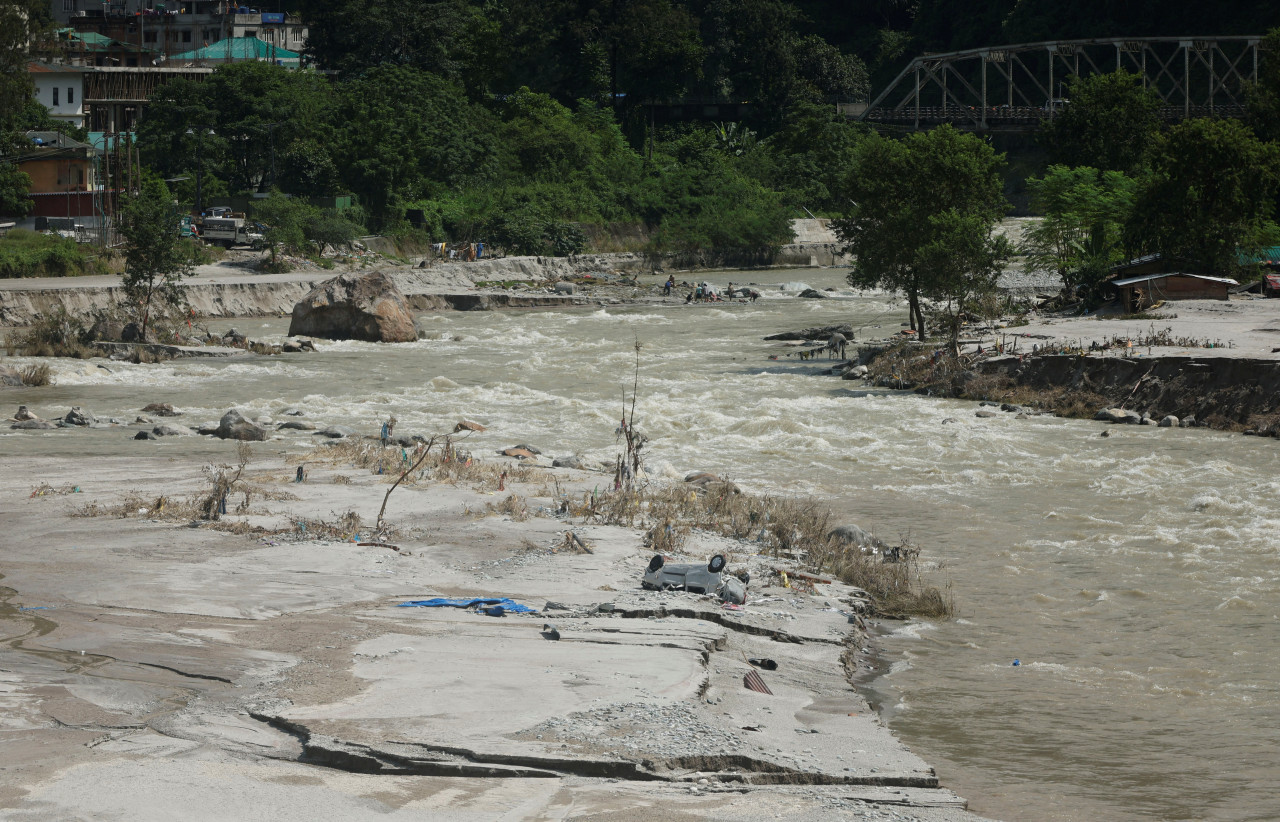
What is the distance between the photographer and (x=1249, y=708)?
42.4 feet

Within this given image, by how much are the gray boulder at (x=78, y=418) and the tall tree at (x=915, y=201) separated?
21667 mm

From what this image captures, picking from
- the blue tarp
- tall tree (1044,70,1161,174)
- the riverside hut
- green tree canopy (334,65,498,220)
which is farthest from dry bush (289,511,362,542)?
green tree canopy (334,65,498,220)

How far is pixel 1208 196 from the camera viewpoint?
147 ft

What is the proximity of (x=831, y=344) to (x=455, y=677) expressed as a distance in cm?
3426

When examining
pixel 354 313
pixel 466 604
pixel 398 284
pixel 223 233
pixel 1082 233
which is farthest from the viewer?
pixel 223 233

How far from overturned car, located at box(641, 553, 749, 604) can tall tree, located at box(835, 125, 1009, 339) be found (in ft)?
79.0

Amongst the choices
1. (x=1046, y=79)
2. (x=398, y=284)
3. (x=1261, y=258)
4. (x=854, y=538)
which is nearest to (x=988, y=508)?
(x=854, y=538)

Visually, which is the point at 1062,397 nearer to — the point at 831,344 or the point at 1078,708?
the point at 831,344

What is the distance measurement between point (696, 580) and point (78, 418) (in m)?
18.4

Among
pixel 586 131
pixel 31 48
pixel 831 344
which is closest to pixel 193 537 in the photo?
pixel 831 344

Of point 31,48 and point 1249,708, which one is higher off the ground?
→ point 31,48

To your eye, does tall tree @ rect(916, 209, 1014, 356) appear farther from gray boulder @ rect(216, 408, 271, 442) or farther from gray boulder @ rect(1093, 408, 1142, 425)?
gray boulder @ rect(216, 408, 271, 442)

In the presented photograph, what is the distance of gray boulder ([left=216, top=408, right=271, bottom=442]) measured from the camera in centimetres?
2673

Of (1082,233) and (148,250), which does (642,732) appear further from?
(1082,233)
